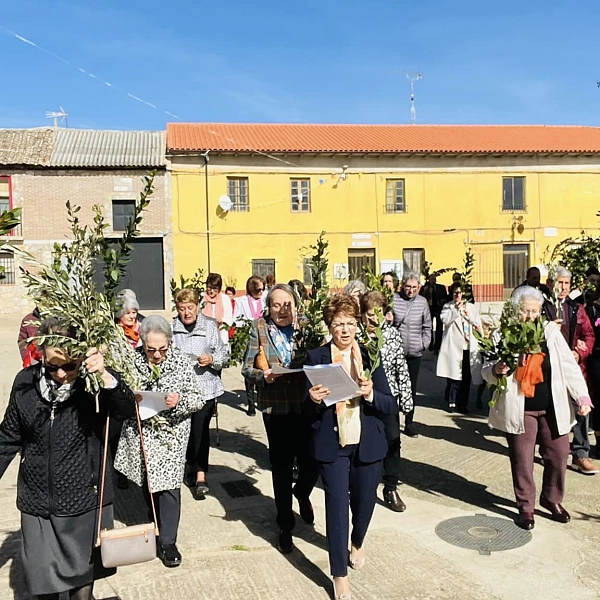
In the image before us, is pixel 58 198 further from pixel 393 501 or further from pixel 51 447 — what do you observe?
pixel 51 447

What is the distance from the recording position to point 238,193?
89.8 ft

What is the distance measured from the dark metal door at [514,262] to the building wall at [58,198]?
15703 millimetres

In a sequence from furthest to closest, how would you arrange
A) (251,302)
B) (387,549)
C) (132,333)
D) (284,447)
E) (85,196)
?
(85,196) < (251,302) < (132,333) < (284,447) < (387,549)

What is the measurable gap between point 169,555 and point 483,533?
7.79 ft

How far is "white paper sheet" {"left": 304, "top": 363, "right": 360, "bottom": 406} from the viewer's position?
146 inches

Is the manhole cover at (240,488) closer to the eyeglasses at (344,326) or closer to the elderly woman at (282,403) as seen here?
the elderly woman at (282,403)

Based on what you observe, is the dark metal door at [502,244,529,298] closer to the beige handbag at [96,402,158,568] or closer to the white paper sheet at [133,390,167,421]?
the white paper sheet at [133,390,167,421]

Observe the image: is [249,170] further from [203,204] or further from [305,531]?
[305,531]

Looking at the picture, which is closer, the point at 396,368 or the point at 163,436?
the point at 163,436

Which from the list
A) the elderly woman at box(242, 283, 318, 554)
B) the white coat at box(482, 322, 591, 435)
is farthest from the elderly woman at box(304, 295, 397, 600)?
the white coat at box(482, 322, 591, 435)

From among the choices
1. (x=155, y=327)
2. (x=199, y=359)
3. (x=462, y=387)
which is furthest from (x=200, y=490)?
(x=462, y=387)

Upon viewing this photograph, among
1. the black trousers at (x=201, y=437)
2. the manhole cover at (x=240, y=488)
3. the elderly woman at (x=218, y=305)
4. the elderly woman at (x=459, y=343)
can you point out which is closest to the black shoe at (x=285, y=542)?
the manhole cover at (x=240, y=488)

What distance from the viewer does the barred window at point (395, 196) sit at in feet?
93.1

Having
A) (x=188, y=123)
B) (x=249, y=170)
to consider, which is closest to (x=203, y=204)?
(x=249, y=170)
